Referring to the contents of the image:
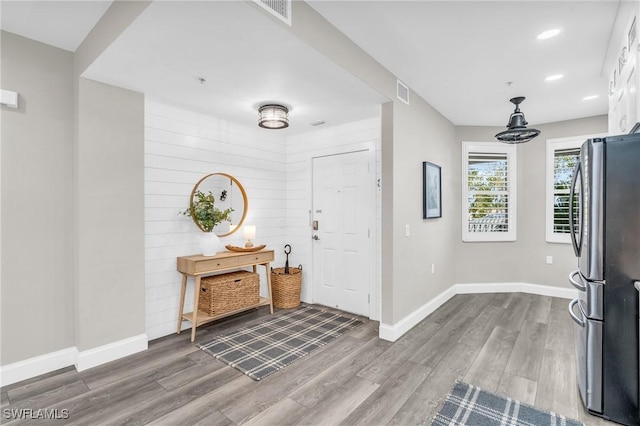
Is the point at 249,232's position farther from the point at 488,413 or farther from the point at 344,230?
the point at 488,413

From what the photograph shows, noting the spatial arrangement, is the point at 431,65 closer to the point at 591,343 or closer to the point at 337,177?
the point at 337,177

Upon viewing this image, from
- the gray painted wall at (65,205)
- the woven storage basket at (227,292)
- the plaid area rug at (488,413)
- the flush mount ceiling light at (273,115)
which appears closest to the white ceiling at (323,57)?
the flush mount ceiling light at (273,115)

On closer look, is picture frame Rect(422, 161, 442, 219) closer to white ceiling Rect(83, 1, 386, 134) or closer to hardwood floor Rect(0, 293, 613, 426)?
white ceiling Rect(83, 1, 386, 134)

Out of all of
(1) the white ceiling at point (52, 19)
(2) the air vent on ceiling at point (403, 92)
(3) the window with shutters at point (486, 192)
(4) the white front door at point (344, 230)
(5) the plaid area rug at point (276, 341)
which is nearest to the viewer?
(1) the white ceiling at point (52, 19)

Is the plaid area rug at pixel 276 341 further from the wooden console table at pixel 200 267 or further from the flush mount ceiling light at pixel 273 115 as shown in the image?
the flush mount ceiling light at pixel 273 115

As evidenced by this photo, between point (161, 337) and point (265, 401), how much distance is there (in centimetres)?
163

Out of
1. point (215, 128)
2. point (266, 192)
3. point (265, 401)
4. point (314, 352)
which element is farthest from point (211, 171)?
point (265, 401)

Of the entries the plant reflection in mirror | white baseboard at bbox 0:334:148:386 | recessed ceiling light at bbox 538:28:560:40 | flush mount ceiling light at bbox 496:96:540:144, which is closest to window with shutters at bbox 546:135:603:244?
flush mount ceiling light at bbox 496:96:540:144

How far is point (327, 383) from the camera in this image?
2359 mm

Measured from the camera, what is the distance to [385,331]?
3.14 m

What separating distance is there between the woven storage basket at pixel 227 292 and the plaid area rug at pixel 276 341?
27cm

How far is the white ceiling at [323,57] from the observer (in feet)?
6.44

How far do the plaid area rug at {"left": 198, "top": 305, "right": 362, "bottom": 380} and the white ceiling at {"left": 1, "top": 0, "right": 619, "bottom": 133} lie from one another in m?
2.36

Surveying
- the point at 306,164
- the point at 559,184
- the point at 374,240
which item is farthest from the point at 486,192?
the point at 306,164
